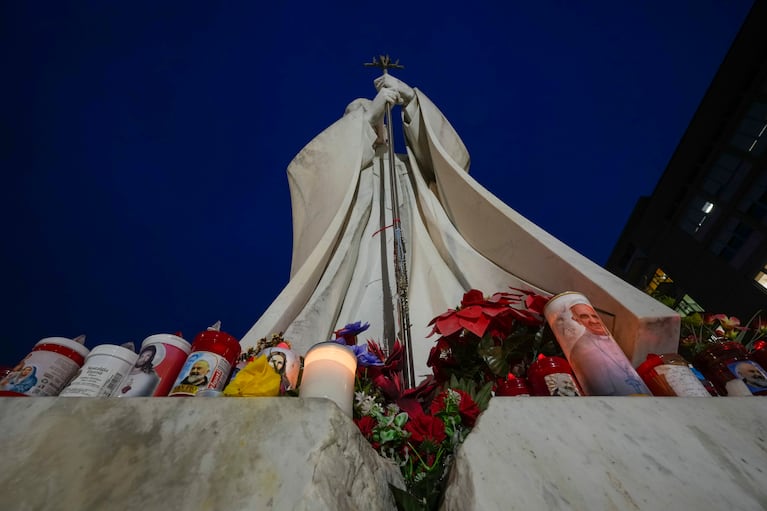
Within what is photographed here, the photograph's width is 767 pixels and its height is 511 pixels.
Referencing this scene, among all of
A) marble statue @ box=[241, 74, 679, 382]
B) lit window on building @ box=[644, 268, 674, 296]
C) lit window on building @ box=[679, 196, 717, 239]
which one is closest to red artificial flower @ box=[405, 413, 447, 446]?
marble statue @ box=[241, 74, 679, 382]

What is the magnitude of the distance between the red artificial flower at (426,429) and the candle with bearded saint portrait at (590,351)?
1.21 feet

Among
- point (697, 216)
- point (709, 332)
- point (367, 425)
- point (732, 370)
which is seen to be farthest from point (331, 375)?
point (697, 216)

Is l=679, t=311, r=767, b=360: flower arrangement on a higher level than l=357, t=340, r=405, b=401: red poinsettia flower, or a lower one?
higher

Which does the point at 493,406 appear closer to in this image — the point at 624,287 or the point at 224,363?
the point at 224,363

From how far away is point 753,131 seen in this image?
798 centimetres

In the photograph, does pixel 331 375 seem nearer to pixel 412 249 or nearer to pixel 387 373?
pixel 387 373

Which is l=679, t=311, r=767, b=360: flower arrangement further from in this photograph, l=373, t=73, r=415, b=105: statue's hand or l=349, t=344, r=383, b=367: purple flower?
l=373, t=73, r=415, b=105: statue's hand

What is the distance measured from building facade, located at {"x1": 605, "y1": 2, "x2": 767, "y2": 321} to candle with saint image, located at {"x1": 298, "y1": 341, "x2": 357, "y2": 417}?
8145 millimetres

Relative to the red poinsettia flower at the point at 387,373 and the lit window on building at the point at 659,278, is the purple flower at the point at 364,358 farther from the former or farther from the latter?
the lit window on building at the point at 659,278

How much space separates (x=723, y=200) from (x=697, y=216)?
943 mm

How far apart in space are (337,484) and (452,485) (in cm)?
18

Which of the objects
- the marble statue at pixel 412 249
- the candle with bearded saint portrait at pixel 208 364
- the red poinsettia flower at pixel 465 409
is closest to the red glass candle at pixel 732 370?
the marble statue at pixel 412 249

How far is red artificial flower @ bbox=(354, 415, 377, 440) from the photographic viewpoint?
0.76m

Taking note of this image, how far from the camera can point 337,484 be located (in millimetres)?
497
